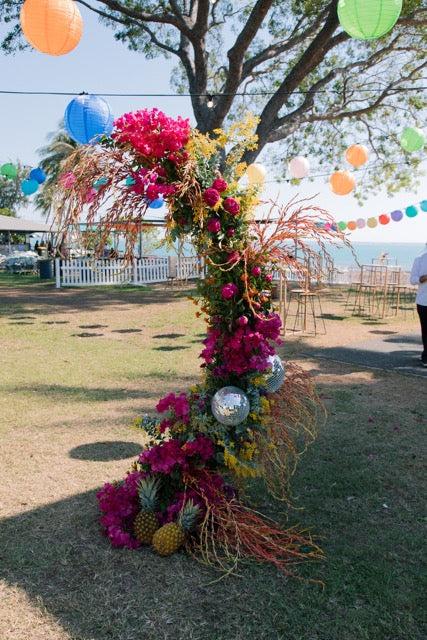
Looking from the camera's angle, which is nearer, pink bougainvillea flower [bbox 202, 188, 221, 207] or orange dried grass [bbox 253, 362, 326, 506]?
pink bougainvillea flower [bbox 202, 188, 221, 207]

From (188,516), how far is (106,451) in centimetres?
145

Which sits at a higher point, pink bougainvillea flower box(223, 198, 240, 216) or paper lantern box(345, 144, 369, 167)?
paper lantern box(345, 144, 369, 167)

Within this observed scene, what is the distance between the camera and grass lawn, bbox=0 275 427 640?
2.28m

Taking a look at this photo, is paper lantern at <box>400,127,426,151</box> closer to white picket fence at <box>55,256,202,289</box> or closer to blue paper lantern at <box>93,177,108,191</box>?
white picket fence at <box>55,256,202,289</box>

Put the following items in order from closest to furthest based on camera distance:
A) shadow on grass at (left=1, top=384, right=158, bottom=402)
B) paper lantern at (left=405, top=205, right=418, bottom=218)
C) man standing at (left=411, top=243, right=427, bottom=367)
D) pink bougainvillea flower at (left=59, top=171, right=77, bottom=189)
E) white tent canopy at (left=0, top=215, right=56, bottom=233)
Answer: pink bougainvillea flower at (left=59, top=171, right=77, bottom=189) → shadow on grass at (left=1, top=384, right=158, bottom=402) → man standing at (left=411, top=243, right=427, bottom=367) → paper lantern at (left=405, top=205, right=418, bottom=218) → white tent canopy at (left=0, top=215, right=56, bottom=233)

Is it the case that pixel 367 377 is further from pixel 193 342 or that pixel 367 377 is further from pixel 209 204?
pixel 209 204

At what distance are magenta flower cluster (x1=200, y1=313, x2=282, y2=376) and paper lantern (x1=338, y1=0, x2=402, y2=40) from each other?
469cm

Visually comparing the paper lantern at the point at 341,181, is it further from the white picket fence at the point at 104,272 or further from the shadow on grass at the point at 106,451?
the shadow on grass at the point at 106,451

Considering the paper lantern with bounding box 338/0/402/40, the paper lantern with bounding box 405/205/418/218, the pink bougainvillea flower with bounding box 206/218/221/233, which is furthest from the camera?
the paper lantern with bounding box 405/205/418/218

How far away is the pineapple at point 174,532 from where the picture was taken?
109 inches

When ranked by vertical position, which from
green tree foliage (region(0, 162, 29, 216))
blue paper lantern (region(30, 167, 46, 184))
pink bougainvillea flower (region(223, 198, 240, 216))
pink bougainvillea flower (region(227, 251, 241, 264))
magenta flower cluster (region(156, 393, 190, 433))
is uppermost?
green tree foliage (region(0, 162, 29, 216))

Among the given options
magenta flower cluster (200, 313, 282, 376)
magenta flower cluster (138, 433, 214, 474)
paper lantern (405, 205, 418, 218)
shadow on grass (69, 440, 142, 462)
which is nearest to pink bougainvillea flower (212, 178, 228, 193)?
magenta flower cluster (200, 313, 282, 376)

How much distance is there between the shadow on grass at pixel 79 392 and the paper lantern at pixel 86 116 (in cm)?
394

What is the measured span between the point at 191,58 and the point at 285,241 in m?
13.0
